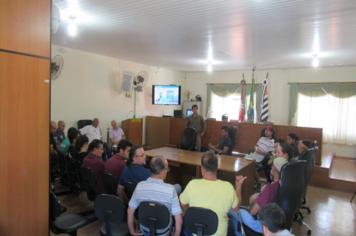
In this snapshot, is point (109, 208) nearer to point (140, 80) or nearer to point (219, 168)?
point (219, 168)

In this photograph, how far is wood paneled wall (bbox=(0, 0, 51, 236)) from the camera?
1688 mm

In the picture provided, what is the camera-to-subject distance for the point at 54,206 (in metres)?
2.04

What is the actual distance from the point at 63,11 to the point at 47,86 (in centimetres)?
184

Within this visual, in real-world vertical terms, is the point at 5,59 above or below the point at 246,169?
above

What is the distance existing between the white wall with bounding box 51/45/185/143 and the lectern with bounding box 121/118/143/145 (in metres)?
0.30

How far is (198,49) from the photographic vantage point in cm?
544

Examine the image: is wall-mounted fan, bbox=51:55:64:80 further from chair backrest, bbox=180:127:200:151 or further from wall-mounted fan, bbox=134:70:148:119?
chair backrest, bbox=180:127:200:151

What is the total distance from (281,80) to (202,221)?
7.55 metres

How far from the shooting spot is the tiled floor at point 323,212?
303cm

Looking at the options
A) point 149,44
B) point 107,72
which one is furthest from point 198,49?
point 107,72

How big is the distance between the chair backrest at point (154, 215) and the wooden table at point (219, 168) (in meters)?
1.52

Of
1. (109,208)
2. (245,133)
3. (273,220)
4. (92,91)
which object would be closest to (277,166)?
(273,220)

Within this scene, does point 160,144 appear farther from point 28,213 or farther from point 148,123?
point 28,213

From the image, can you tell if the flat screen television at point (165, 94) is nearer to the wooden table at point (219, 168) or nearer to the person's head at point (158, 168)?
the wooden table at point (219, 168)
